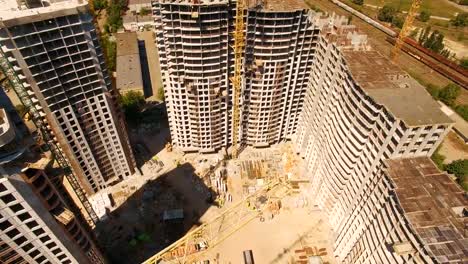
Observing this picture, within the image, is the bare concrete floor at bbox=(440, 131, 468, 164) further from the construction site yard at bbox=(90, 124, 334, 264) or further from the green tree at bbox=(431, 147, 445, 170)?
the construction site yard at bbox=(90, 124, 334, 264)

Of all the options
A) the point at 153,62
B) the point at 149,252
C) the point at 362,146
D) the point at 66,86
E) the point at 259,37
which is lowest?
the point at 149,252

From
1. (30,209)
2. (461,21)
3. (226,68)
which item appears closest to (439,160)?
(226,68)

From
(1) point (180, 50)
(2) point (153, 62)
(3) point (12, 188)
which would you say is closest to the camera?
(3) point (12, 188)

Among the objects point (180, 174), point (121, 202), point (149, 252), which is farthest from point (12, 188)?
point (180, 174)

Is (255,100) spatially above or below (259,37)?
below

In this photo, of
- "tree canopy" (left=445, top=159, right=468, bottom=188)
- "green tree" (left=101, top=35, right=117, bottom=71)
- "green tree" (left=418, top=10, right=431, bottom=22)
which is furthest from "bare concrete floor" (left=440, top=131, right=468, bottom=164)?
"green tree" (left=101, top=35, right=117, bottom=71)

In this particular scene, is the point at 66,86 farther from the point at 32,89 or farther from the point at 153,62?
the point at 153,62

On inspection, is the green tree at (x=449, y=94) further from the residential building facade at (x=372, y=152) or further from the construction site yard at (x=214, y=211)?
the construction site yard at (x=214, y=211)

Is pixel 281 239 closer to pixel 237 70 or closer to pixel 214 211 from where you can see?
pixel 214 211
